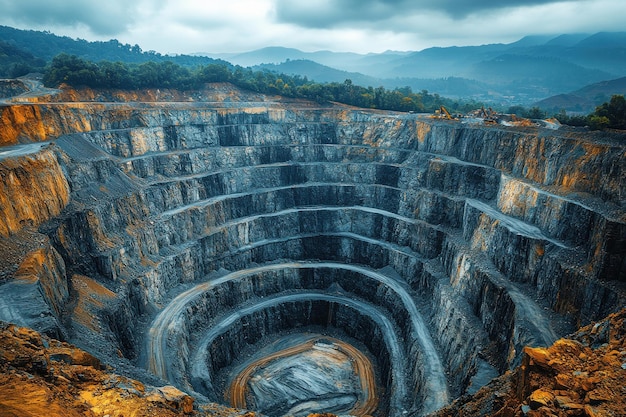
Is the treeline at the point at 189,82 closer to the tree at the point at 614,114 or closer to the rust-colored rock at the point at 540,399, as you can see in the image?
the tree at the point at 614,114

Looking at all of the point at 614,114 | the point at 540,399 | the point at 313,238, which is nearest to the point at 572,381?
the point at 540,399

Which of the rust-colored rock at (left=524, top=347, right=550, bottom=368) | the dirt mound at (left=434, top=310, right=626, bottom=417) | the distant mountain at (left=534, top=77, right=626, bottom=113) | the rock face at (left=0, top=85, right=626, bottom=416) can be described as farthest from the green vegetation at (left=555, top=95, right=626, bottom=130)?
the distant mountain at (left=534, top=77, right=626, bottom=113)

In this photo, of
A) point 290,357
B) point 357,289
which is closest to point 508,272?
point 357,289

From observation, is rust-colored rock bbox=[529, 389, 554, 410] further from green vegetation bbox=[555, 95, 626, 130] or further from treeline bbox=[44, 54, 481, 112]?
treeline bbox=[44, 54, 481, 112]

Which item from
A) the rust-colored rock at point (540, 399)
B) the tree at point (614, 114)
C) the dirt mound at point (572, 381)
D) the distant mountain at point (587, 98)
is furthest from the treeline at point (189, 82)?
the distant mountain at point (587, 98)

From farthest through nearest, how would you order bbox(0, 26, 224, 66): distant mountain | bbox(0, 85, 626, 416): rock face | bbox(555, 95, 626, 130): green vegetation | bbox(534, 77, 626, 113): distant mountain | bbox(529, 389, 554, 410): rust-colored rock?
bbox(0, 26, 224, 66): distant mountain
bbox(534, 77, 626, 113): distant mountain
bbox(555, 95, 626, 130): green vegetation
bbox(0, 85, 626, 416): rock face
bbox(529, 389, 554, 410): rust-colored rock
